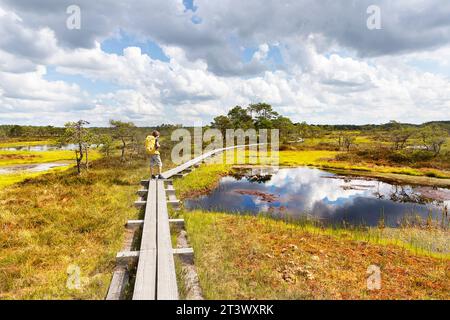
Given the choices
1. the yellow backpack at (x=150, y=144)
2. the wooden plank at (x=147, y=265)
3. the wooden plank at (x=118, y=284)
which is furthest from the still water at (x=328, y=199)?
the wooden plank at (x=118, y=284)

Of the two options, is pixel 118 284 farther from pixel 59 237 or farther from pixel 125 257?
pixel 59 237

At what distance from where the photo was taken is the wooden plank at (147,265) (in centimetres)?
490

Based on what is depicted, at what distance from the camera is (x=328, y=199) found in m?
17.1

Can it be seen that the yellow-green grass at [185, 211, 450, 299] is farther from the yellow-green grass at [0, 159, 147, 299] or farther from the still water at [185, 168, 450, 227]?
the still water at [185, 168, 450, 227]

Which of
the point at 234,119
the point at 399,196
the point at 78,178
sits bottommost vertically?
the point at 399,196

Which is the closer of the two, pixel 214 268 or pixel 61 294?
pixel 61 294

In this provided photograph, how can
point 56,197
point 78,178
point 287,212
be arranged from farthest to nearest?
point 78,178 < point 287,212 < point 56,197

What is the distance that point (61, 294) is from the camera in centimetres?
540

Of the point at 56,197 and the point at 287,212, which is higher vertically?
the point at 56,197

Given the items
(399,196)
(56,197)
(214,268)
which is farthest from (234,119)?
(214,268)

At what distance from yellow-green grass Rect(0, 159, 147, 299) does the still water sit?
4422 millimetres
